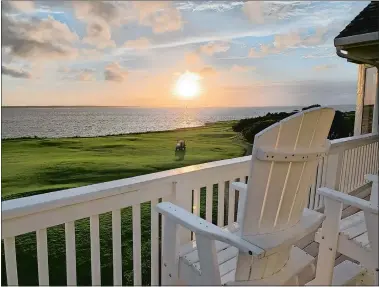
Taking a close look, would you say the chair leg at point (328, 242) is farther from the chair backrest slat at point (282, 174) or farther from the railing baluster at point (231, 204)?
the railing baluster at point (231, 204)

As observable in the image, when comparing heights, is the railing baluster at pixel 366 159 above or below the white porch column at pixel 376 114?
below

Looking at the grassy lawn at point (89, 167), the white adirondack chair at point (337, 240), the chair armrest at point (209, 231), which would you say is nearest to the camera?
the chair armrest at point (209, 231)

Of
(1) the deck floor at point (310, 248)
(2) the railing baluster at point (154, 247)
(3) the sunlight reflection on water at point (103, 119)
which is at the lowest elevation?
(1) the deck floor at point (310, 248)

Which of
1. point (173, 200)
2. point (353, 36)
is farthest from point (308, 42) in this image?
point (173, 200)

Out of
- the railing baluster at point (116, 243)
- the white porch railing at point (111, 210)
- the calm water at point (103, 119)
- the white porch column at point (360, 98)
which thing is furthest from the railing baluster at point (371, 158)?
the railing baluster at point (116, 243)

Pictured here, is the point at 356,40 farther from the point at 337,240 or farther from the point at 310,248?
the point at 337,240

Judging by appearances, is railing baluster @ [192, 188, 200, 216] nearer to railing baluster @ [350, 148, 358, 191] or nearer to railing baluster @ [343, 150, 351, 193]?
railing baluster @ [343, 150, 351, 193]

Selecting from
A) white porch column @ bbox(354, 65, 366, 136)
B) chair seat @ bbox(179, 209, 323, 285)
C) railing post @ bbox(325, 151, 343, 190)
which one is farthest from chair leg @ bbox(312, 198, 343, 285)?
white porch column @ bbox(354, 65, 366, 136)
